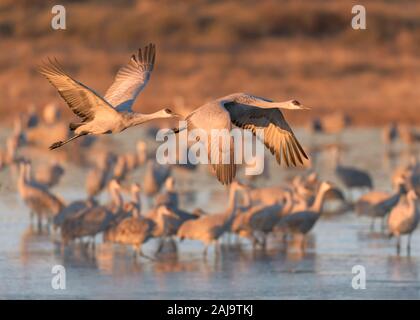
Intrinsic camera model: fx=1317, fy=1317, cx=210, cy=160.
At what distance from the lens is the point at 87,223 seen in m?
15.3

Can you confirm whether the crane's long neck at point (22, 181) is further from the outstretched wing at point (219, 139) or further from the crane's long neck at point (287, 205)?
the outstretched wing at point (219, 139)

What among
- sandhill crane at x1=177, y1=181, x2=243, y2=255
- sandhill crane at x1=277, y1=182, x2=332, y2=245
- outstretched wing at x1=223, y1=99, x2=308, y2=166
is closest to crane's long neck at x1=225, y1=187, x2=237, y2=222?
sandhill crane at x1=177, y1=181, x2=243, y2=255

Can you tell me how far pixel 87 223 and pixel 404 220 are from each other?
368cm

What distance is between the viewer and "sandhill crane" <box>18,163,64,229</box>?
16.8 metres

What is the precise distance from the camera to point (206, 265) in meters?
14.3

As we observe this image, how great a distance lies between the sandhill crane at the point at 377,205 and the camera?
16.8 meters

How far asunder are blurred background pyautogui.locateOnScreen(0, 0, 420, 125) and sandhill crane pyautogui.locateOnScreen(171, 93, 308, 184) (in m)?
15.5

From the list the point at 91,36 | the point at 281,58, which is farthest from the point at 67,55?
the point at 281,58

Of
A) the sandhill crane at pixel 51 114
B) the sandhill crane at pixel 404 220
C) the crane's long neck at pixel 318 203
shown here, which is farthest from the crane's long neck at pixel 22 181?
the sandhill crane at pixel 51 114

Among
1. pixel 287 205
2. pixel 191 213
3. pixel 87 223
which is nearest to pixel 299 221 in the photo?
pixel 287 205

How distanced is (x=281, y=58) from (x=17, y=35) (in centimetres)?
656

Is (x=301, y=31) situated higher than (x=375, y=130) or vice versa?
(x=301, y=31)

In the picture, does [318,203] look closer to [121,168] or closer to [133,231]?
[133,231]

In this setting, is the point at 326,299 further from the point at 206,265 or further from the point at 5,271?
the point at 5,271
